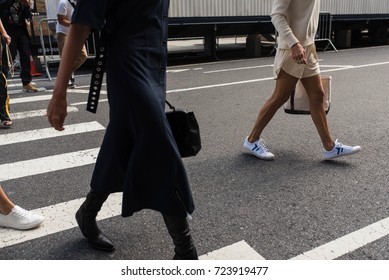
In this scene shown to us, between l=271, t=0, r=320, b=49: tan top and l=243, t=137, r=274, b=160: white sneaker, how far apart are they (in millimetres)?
973

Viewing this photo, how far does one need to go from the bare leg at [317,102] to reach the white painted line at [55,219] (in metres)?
1.95

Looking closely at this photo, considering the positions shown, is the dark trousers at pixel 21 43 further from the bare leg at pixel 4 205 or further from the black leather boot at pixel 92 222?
the black leather boot at pixel 92 222

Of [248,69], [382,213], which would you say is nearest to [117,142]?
[382,213]

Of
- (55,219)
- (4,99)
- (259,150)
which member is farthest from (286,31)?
(4,99)

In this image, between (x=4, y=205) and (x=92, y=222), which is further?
(x=4, y=205)

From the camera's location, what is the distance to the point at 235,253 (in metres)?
2.54

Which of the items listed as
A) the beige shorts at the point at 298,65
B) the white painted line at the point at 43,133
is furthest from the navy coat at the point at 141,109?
the white painted line at the point at 43,133

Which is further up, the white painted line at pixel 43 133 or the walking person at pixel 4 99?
the walking person at pixel 4 99

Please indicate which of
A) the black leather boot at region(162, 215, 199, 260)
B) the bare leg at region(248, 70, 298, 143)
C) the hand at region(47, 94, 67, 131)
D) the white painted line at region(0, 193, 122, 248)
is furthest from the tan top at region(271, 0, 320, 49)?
the hand at region(47, 94, 67, 131)

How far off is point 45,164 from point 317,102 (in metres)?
2.70

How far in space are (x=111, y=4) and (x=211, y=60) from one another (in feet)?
36.8

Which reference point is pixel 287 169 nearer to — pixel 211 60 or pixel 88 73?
pixel 88 73

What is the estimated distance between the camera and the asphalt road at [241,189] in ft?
8.65

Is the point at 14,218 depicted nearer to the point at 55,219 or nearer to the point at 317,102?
the point at 55,219
